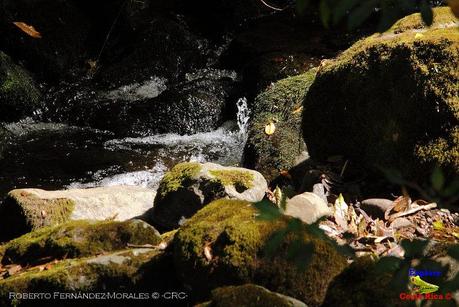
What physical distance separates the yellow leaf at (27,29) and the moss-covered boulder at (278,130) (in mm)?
5817

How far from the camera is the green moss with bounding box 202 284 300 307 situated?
2.53 metres

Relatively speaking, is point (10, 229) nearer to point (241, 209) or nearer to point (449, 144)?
point (241, 209)

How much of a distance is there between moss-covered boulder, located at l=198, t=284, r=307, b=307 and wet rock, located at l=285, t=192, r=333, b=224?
Answer: 1241 mm

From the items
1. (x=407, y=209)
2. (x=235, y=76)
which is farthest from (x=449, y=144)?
(x=235, y=76)

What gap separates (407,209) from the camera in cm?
425

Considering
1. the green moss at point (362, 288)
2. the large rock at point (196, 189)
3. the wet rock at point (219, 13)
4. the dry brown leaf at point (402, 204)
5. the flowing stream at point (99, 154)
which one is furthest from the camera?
the wet rock at point (219, 13)

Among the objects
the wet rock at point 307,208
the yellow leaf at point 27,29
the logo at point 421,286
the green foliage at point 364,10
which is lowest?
the wet rock at point 307,208

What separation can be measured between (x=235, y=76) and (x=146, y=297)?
21.7 ft

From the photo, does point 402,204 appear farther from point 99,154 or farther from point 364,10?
point 99,154

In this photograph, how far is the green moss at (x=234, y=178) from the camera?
4.43 m

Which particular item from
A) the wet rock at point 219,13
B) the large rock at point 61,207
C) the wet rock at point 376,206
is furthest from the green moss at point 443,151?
the wet rock at point 219,13

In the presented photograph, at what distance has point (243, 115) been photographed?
8406mm

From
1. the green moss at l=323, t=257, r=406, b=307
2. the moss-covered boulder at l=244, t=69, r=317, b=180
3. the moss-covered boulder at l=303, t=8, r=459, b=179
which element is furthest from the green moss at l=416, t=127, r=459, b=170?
the green moss at l=323, t=257, r=406, b=307

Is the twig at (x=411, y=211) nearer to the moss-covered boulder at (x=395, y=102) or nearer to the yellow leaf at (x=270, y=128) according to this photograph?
the moss-covered boulder at (x=395, y=102)
